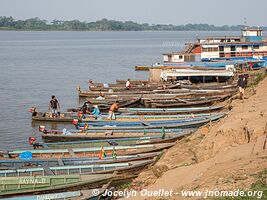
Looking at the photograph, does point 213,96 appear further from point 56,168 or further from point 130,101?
point 56,168

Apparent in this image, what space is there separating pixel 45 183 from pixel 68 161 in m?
2.57

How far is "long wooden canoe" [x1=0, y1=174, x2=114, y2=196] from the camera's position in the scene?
54.9ft

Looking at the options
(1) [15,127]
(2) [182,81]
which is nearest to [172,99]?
(2) [182,81]

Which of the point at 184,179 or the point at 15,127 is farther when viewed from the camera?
the point at 15,127

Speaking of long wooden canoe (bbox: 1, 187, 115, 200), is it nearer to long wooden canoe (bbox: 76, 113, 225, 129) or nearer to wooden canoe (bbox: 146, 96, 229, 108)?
long wooden canoe (bbox: 76, 113, 225, 129)

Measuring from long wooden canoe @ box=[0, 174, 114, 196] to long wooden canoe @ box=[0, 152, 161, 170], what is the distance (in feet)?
5.46

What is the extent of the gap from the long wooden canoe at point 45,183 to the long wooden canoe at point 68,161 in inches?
65.5

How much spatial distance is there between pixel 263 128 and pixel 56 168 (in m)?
7.90

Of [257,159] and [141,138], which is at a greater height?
[257,159]

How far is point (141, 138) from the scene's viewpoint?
23.2 m

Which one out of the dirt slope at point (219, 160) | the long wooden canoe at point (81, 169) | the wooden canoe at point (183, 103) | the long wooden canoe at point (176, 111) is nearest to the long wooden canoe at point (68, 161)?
the long wooden canoe at point (81, 169)

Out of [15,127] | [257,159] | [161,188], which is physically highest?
[257,159]

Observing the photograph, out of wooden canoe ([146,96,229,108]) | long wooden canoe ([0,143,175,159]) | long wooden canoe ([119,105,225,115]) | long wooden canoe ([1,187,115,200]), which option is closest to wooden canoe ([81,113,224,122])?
long wooden canoe ([119,105,225,115])

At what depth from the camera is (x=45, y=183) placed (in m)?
17.1
